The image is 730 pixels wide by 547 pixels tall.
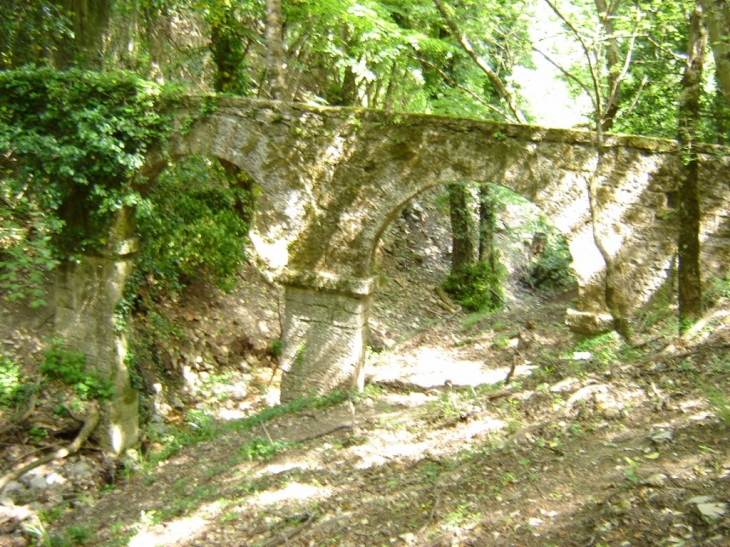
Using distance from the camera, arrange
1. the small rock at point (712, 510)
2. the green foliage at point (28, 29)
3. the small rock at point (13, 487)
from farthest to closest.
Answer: the green foliage at point (28, 29), the small rock at point (13, 487), the small rock at point (712, 510)

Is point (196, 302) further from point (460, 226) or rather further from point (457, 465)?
point (457, 465)

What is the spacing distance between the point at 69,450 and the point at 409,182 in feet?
16.2

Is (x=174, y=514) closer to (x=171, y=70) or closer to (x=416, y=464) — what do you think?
(x=416, y=464)

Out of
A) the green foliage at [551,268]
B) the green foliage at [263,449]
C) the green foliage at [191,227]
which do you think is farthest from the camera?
the green foliage at [551,268]

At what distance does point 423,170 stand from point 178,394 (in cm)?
497

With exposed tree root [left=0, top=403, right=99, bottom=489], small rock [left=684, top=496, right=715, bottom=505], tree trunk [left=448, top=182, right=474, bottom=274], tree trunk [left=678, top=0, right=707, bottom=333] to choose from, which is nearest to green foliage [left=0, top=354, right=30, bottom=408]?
exposed tree root [left=0, top=403, right=99, bottom=489]

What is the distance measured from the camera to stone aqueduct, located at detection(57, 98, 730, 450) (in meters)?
6.48

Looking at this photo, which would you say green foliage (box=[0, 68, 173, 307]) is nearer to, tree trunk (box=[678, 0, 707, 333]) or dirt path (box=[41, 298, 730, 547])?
dirt path (box=[41, 298, 730, 547])

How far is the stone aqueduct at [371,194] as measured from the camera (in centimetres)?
648

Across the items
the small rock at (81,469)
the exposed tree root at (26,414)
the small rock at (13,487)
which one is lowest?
the small rock at (81,469)

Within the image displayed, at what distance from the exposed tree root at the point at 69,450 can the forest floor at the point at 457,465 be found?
164mm

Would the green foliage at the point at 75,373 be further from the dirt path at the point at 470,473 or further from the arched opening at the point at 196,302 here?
the dirt path at the point at 470,473

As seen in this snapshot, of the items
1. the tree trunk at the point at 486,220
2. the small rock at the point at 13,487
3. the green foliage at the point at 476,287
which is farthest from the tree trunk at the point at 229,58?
the green foliage at the point at 476,287

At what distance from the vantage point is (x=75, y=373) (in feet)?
26.3
